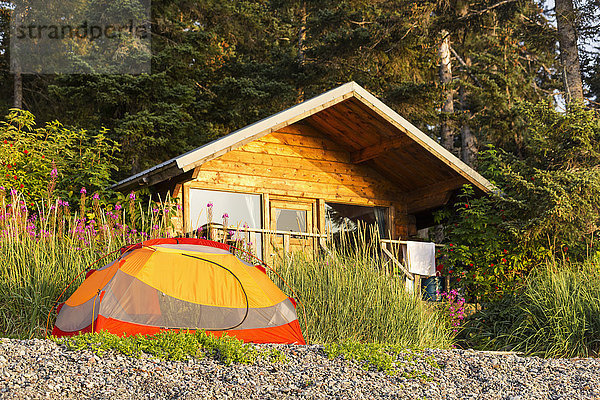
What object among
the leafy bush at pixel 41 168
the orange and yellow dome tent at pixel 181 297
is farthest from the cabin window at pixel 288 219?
the orange and yellow dome tent at pixel 181 297

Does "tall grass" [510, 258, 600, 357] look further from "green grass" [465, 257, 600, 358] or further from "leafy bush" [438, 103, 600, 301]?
"leafy bush" [438, 103, 600, 301]

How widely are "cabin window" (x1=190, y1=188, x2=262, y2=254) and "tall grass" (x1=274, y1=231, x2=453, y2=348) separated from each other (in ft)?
10.5

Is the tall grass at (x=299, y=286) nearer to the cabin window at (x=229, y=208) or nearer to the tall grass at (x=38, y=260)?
the tall grass at (x=38, y=260)

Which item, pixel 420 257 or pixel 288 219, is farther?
pixel 288 219

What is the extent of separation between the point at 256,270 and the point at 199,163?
9.24 ft

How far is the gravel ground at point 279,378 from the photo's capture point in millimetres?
4398

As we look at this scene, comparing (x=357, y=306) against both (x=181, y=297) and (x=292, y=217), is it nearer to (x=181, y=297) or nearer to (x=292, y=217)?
(x=181, y=297)

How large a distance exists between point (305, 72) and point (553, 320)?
38.1 feet

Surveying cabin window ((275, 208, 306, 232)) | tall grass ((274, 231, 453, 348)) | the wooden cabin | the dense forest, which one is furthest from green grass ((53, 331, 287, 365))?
the dense forest

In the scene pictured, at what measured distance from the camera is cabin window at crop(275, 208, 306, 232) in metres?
11.5

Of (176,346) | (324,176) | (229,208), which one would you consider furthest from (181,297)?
(324,176)

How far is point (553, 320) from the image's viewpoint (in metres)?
7.42

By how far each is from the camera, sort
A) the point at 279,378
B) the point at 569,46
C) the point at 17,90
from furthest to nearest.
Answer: the point at 17,90 → the point at 569,46 → the point at 279,378

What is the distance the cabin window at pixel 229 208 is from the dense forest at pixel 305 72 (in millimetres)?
4369
